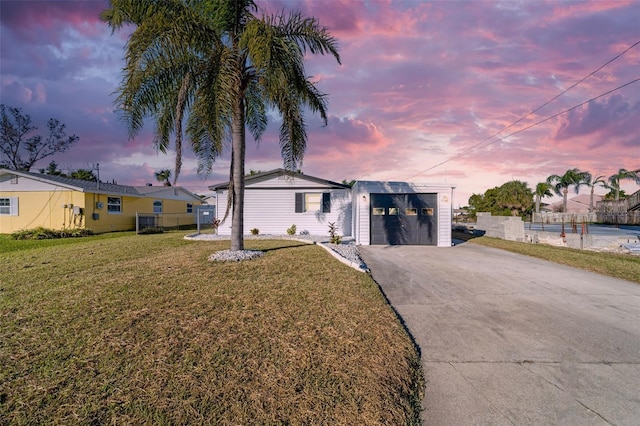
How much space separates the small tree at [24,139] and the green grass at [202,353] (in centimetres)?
3548

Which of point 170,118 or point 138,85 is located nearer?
point 138,85

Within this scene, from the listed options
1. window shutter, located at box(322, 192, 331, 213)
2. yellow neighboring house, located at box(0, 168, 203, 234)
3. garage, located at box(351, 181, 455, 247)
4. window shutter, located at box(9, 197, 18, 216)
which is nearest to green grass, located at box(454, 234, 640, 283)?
garage, located at box(351, 181, 455, 247)

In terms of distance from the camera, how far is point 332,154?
15.3 meters

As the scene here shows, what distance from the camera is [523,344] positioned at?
140 inches

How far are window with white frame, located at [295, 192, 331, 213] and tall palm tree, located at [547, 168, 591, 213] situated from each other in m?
42.9

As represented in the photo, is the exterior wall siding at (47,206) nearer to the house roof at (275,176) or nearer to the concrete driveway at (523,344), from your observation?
the house roof at (275,176)

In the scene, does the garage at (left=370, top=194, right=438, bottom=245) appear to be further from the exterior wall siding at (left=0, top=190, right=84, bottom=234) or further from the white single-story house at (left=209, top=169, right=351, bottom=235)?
the exterior wall siding at (left=0, top=190, right=84, bottom=234)

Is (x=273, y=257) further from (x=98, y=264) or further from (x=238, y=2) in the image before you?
(x=238, y=2)

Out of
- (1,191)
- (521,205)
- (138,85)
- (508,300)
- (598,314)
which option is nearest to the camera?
(598,314)

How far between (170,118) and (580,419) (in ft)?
31.2

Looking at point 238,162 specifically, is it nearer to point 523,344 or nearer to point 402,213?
point 523,344

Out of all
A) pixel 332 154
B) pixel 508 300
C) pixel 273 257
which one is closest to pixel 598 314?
pixel 508 300

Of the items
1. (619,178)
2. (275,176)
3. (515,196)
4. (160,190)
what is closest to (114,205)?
(160,190)

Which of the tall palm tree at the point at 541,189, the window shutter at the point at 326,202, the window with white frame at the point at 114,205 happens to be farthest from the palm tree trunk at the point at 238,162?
the tall palm tree at the point at 541,189
